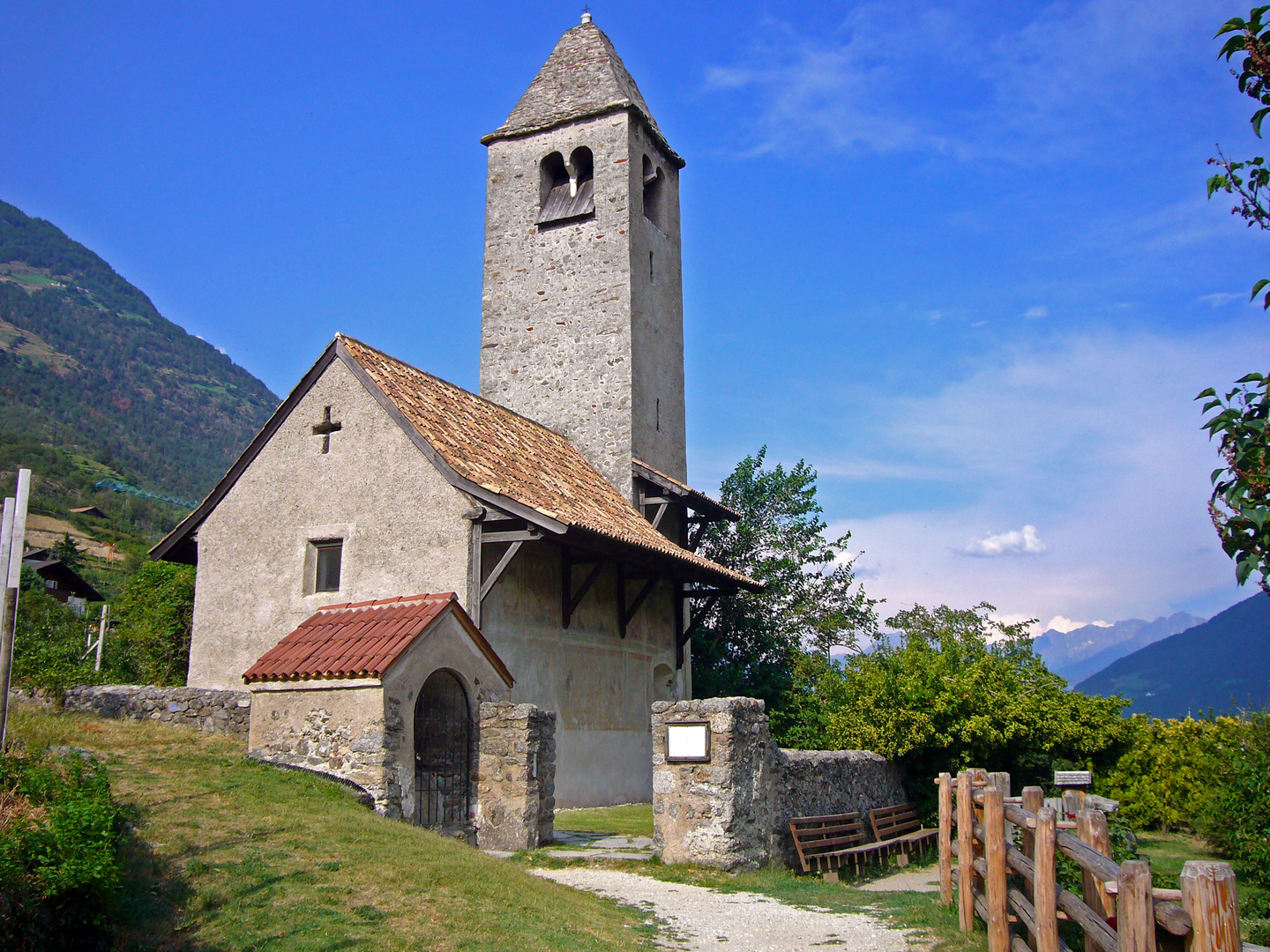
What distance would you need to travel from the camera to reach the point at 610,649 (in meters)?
17.5

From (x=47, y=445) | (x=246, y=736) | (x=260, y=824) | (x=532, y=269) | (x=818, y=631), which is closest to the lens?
(x=260, y=824)

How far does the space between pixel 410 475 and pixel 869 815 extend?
7893mm

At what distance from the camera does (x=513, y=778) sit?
1103cm

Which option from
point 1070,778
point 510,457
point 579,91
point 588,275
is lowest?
point 1070,778

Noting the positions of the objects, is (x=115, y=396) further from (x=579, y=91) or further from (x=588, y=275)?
(x=588, y=275)

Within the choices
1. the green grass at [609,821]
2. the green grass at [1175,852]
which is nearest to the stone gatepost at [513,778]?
the green grass at [609,821]

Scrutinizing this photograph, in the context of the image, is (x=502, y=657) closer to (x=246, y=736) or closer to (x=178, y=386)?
(x=246, y=736)

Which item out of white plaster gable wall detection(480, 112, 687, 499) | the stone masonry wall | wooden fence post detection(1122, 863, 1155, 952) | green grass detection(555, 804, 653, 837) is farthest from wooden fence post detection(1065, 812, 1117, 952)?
white plaster gable wall detection(480, 112, 687, 499)

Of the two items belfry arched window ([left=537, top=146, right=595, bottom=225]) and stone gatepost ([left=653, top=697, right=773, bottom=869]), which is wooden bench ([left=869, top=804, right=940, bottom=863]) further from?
belfry arched window ([left=537, top=146, right=595, bottom=225])

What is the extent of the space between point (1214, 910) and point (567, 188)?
20003 millimetres

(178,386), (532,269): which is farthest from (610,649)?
(178,386)

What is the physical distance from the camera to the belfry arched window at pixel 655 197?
74.2ft

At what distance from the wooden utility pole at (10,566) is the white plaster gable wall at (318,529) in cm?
754

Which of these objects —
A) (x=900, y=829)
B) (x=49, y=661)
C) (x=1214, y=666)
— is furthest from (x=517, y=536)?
(x=1214, y=666)
